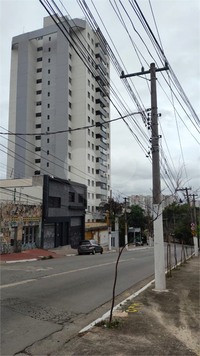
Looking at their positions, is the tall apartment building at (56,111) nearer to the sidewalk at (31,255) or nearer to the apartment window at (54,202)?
the apartment window at (54,202)

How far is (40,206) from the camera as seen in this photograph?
92.7 feet

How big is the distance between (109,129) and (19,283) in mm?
64065

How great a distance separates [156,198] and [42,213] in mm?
20770

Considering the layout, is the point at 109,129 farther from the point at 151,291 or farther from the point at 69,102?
the point at 151,291

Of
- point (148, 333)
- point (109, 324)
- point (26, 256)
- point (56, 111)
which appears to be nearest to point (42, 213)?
point (26, 256)

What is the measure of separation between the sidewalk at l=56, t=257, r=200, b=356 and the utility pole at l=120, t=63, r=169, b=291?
47.3 inches

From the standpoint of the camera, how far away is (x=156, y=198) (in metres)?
9.48

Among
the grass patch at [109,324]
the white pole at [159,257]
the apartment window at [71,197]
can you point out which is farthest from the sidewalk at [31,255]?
the grass patch at [109,324]

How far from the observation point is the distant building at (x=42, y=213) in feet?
79.3

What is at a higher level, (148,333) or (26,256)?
(148,333)

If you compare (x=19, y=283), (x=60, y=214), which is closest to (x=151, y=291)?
(x=19, y=283)

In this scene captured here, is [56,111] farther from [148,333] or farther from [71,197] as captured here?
[148,333]

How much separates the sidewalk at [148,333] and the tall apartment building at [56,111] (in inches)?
1865

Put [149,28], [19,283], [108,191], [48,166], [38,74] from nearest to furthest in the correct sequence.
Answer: [149,28]
[19,283]
[48,166]
[38,74]
[108,191]
